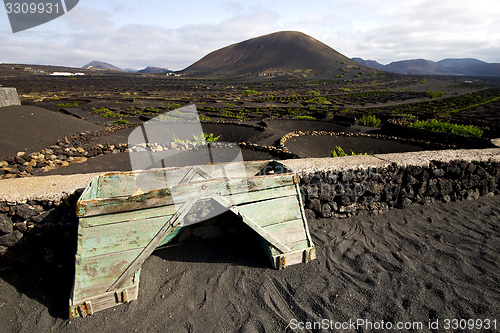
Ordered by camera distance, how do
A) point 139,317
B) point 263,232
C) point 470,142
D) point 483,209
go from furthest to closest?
point 470,142 → point 483,209 → point 263,232 → point 139,317

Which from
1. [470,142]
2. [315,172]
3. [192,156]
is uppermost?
[315,172]

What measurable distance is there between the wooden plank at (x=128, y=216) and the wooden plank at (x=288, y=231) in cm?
115

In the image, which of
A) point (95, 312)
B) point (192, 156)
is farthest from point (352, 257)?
point (192, 156)

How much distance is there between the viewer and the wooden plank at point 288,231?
311 centimetres

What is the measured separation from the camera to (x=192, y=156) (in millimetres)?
9523

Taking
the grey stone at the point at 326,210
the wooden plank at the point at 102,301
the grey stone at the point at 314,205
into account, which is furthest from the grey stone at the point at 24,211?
the grey stone at the point at 326,210

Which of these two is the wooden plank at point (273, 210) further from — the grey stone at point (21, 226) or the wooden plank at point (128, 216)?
the grey stone at point (21, 226)

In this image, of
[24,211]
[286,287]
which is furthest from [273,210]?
[24,211]

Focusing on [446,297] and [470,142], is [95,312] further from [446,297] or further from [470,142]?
[470,142]

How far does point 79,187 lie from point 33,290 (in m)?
1.20

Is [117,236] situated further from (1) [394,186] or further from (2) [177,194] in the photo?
(1) [394,186]

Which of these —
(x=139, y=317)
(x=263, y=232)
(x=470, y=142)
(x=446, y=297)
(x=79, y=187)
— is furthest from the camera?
(x=470, y=142)

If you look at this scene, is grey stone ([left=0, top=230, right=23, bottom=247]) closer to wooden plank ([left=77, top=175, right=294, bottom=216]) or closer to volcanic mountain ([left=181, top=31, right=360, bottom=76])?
wooden plank ([left=77, top=175, right=294, bottom=216])

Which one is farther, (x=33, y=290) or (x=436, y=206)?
(x=436, y=206)
